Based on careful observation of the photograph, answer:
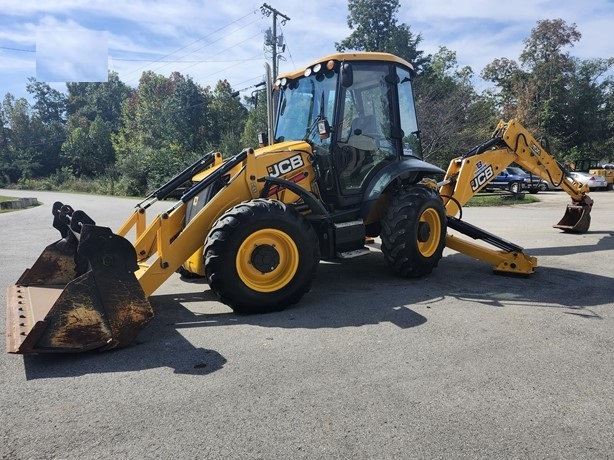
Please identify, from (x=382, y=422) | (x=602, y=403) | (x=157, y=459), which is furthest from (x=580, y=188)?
(x=157, y=459)

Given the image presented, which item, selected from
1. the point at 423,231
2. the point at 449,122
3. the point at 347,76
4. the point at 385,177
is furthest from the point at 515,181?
the point at 347,76

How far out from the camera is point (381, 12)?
129 ft

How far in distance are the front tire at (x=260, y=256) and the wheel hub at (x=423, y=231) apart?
6.06ft

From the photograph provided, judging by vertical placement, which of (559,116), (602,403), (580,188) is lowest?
(602,403)

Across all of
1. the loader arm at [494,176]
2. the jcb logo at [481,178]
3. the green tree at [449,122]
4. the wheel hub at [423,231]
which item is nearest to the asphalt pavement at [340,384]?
the wheel hub at [423,231]

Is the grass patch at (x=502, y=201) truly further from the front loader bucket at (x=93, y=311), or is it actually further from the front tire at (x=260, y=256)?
the front loader bucket at (x=93, y=311)

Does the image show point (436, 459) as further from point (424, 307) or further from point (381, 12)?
point (381, 12)

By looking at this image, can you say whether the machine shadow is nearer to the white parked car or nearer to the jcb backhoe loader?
the jcb backhoe loader

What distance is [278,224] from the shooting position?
536 centimetres

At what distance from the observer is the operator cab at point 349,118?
6.45 m

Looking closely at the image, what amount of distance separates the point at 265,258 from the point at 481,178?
5.37m

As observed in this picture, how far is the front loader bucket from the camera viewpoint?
3.98 metres

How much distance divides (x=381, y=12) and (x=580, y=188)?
106 feet

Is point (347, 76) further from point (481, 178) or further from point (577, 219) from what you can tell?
point (577, 219)
